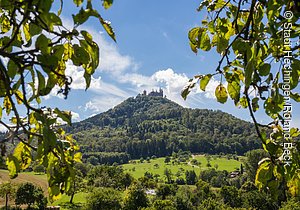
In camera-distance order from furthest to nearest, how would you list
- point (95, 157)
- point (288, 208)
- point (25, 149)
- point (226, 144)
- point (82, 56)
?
point (226, 144)
point (95, 157)
point (288, 208)
point (25, 149)
point (82, 56)

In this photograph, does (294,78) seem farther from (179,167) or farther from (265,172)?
(179,167)

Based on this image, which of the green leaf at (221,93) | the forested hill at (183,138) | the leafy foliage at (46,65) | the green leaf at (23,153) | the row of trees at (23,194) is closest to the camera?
the leafy foliage at (46,65)

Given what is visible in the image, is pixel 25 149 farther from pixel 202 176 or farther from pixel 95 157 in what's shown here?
pixel 95 157

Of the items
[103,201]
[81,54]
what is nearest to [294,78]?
[81,54]

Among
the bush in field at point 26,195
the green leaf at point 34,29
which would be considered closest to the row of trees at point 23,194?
the bush in field at point 26,195

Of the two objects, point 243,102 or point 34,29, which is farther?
point 243,102

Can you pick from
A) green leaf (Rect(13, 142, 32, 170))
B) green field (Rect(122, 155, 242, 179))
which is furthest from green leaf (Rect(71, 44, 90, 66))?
green field (Rect(122, 155, 242, 179))

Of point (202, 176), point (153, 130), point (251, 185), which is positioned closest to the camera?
point (251, 185)

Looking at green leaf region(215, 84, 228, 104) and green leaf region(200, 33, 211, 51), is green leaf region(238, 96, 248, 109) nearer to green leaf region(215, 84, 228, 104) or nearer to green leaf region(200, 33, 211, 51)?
green leaf region(215, 84, 228, 104)

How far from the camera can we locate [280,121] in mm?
→ 1537

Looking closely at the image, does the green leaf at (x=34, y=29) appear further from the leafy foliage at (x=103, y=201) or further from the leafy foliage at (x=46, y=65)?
the leafy foliage at (x=103, y=201)

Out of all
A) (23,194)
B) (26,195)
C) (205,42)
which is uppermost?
(205,42)

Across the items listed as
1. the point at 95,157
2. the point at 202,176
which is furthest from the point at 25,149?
the point at 95,157

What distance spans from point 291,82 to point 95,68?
77 cm
